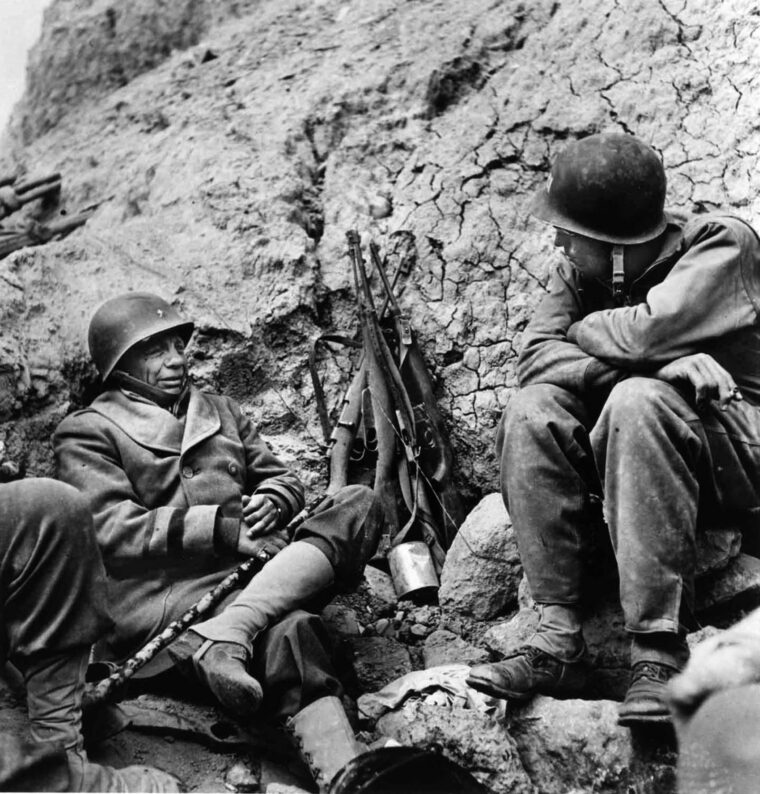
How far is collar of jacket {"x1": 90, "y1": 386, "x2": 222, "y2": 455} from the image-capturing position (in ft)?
16.5

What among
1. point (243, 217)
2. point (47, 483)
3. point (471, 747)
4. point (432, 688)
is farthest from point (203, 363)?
point (471, 747)

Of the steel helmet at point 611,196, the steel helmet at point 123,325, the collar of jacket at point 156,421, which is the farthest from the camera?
the steel helmet at point 123,325

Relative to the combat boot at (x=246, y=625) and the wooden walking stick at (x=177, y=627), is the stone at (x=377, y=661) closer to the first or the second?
the combat boot at (x=246, y=625)

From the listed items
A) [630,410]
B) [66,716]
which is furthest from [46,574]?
[630,410]

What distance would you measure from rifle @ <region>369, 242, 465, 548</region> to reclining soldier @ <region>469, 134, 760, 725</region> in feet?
3.45

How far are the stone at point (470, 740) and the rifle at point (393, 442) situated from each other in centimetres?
125

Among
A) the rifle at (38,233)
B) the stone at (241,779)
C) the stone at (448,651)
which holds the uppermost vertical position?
the rifle at (38,233)

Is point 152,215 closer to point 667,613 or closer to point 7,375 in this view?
point 7,375

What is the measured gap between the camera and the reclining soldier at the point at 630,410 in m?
4.09

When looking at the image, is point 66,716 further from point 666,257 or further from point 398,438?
point 666,257

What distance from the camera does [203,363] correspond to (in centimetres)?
582

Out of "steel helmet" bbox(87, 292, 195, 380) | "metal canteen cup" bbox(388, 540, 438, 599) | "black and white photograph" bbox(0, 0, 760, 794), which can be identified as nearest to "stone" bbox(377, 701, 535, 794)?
"black and white photograph" bbox(0, 0, 760, 794)

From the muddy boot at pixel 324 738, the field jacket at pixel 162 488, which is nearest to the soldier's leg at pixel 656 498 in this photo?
the muddy boot at pixel 324 738

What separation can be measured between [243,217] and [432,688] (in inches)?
106
